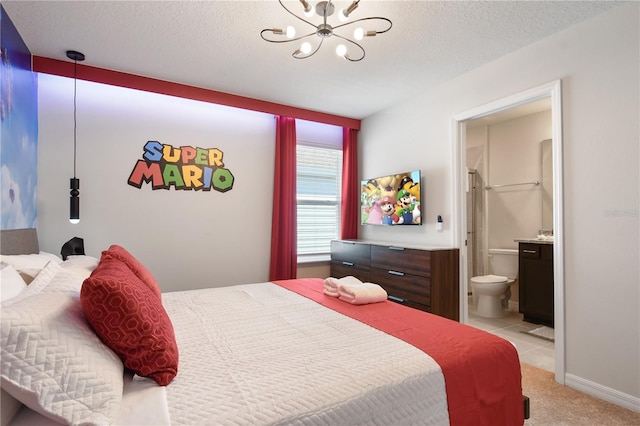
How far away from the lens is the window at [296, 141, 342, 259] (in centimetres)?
436

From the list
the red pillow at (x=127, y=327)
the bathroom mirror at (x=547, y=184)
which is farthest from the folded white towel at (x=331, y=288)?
the bathroom mirror at (x=547, y=184)

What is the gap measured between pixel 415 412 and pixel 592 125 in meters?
2.26

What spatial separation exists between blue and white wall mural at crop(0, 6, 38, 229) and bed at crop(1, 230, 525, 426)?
0.85 meters

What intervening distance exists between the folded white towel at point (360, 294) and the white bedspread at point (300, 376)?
0.34 meters

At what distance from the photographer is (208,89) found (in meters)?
3.51

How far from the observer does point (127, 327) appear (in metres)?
1.07

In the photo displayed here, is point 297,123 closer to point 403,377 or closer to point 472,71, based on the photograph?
point 472,71

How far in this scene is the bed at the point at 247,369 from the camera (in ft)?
2.84

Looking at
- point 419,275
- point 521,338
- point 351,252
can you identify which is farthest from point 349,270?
point 521,338

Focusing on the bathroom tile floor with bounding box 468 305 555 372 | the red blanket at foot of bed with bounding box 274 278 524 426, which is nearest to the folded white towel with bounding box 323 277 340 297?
the red blanket at foot of bed with bounding box 274 278 524 426

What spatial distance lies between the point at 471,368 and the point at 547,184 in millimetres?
3657

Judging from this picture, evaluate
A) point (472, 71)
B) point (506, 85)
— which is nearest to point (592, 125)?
point (506, 85)

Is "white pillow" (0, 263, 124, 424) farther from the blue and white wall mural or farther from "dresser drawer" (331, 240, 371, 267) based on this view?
"dresser drawer" (331, 240, 371, 267)

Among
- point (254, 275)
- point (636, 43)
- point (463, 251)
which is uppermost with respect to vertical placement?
point (636, 43)
